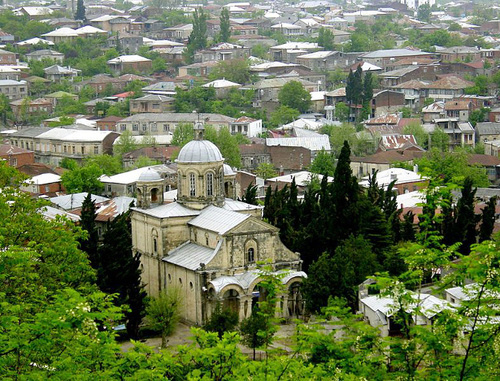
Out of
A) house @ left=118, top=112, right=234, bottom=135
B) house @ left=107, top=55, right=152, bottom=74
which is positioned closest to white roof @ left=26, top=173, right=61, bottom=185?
house @ left=118, top=112, right=234, bottom=135

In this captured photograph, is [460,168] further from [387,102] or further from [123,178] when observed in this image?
[387,102]

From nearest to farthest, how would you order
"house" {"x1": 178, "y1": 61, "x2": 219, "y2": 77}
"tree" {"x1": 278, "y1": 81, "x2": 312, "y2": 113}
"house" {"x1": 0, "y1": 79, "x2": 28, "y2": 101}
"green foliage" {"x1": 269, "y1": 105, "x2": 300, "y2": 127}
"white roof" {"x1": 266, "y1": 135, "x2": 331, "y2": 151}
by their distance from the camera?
"white roof" {"x1": 266, "y1": 135, "x2": 331, "y2": 151}
"green foliage" {"x1": 269, "y1": 105, "x2": 300, "y2": 127}
"tree" {"x1": 278, "y1": 81, "x2": 312, "y2": 113}
"house" {"x1": 0, "y1": 79, "x2": 28, "y2": 101}
"house" {"x1": 178, "y1": 61, "x2": 219, "y2": 77}

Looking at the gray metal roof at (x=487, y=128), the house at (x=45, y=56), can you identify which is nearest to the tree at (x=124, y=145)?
the gray metal roof at (x=487, y=128)

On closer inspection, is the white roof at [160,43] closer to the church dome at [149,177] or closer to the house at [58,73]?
the house at [58,73]

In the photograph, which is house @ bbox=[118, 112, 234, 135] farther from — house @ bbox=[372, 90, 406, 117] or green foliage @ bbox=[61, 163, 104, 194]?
green foliage @ bbox=[61, 163, 104, 194]

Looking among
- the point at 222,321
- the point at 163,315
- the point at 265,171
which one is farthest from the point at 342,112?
the point at 222,321

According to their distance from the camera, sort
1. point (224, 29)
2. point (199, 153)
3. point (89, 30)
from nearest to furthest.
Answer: point (199, 153) < point (224, 29) < point (89, 30)
